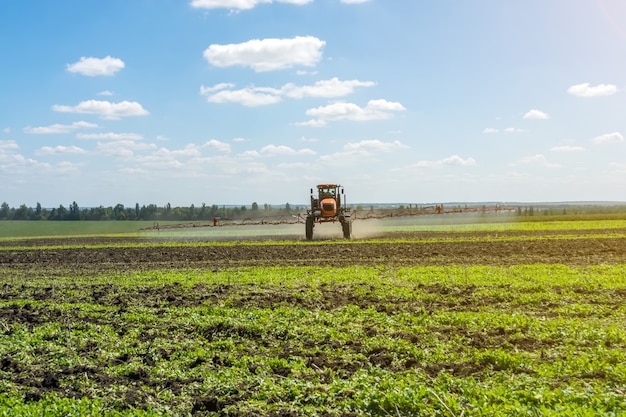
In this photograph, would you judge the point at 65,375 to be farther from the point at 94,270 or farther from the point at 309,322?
the point at 94,270

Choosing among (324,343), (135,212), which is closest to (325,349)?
(324,343)

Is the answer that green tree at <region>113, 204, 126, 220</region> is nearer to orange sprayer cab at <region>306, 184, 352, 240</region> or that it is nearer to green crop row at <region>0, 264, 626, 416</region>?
orange sprayer cab at <region>306, 184, 352, 240</region>

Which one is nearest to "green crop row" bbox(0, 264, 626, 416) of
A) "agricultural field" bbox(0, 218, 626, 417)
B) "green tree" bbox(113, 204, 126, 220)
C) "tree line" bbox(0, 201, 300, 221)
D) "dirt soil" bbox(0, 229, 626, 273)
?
"agricultural field" bbox(0, 218, 626, 417)

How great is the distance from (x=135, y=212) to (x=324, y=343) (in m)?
130

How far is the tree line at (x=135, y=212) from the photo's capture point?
121 metres

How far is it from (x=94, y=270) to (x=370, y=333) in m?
22.5

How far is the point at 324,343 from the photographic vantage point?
1432 centimetres

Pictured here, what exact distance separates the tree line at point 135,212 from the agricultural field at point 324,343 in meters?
91.8

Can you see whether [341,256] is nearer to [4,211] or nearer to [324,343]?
[324,343]

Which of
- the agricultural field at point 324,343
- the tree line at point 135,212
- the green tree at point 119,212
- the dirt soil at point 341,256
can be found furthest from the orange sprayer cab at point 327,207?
the green tree at point 119,212

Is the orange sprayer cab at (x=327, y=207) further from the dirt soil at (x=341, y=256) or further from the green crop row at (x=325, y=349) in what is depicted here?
the green crop row at (x=325, y=349)

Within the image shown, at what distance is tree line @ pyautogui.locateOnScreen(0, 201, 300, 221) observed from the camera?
Answer: 12069 cm

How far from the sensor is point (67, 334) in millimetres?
15719

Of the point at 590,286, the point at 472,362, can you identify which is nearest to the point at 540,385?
the point at 472,362
